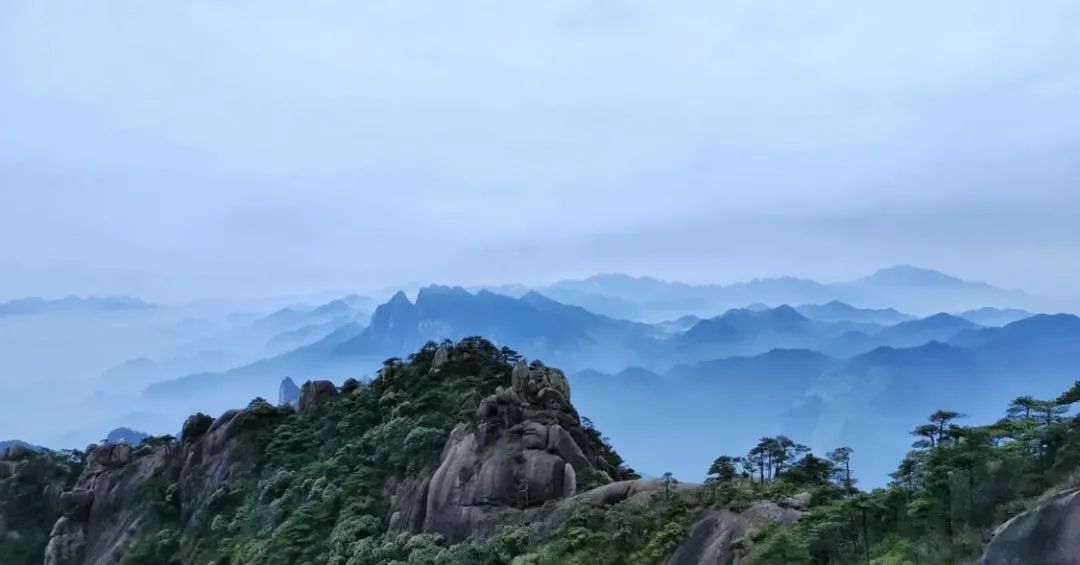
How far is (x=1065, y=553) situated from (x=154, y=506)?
146ft

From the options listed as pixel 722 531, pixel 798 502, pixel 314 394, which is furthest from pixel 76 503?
pixel 798 502

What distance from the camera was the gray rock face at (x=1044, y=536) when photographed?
38.0 ft

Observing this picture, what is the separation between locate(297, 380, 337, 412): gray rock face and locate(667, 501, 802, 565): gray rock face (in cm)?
3094

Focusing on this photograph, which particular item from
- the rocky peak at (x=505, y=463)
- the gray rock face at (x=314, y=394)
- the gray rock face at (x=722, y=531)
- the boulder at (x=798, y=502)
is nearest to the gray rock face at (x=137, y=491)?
the gray rock face at (x=314, y=394)

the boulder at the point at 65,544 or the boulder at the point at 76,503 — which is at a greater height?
the boulder at the point at 76,503

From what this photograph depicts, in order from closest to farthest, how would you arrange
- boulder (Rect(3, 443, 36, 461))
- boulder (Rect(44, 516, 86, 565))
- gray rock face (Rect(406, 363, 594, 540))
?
gray rock face (Rect(406, 363, 594, 540)) < boulder (Rect(44, 516, 86, 565)) < boulder (Rect(3, 443, 36, 461))

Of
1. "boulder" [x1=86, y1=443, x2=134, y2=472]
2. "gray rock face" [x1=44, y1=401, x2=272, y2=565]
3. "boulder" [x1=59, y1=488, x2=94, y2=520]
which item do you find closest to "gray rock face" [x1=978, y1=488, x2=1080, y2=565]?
"gray rock face" [x1=44, y1=401, x2=272, y2=565]

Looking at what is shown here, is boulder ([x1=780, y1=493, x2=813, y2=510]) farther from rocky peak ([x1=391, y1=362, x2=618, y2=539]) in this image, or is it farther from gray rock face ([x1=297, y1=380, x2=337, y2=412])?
gray rock face ([x1=297, y1=380, x2=337, y2=412])

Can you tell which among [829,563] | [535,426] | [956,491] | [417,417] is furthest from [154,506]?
[956,491]

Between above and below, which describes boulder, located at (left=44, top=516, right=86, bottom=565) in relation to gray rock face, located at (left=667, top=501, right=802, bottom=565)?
below

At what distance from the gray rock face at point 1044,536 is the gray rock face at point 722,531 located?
772 centimetres

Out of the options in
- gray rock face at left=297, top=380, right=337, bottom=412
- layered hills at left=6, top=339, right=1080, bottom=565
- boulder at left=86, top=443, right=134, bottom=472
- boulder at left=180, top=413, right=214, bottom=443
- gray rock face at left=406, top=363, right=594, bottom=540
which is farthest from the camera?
gray rock face at left=297, top=380, right=337, bottom=412

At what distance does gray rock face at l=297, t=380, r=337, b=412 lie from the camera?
45656mm

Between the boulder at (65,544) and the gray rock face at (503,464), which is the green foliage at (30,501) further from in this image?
the gray rock face at (503,464)
